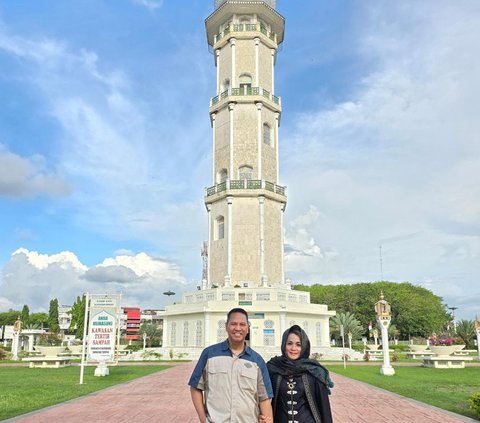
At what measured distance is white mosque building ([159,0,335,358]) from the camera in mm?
31531

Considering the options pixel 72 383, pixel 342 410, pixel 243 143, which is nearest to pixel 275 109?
pixel 243 143

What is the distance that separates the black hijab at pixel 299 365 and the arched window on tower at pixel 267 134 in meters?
34.4

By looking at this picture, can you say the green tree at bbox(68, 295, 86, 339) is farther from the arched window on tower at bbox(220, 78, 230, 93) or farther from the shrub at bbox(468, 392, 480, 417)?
the shrub at bbox(468, 392, 480, 417)

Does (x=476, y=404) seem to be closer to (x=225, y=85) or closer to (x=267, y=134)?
(x=267, y=134)

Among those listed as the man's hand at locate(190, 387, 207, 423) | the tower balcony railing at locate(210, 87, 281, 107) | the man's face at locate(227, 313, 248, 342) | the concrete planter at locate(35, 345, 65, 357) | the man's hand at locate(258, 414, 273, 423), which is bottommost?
the concrete planter at locate(35, 345, 65, 357)

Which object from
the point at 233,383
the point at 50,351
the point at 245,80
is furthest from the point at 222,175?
the point at 233,383

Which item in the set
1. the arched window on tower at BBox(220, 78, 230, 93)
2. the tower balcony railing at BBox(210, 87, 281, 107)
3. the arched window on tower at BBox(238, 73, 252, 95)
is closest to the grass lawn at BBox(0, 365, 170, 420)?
the tower balcony railing at BBox(210, 87, 281, 107)

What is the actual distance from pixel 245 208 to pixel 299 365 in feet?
103

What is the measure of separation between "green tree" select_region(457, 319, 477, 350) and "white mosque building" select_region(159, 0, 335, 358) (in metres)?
14.3

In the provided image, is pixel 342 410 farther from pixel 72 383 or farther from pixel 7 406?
pixel 72 383

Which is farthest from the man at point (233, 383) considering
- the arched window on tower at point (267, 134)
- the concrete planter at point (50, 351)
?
the arched window on tower at point (267, 134)

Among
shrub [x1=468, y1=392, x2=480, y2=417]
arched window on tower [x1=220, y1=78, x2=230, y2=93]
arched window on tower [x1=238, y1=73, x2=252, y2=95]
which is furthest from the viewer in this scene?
arched window on tower [x1=220, y1=78, x2=230, y2=93]

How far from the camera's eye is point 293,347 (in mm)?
4293

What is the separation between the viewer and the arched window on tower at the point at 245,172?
36594 millimetres
